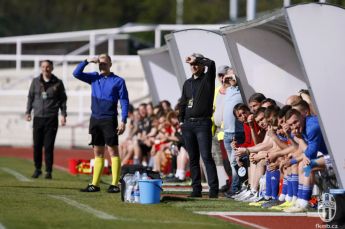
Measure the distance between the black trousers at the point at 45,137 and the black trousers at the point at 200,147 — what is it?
4.36 metres

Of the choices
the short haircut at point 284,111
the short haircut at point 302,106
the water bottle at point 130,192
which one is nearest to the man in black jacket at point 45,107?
the water bottle at point 130,192

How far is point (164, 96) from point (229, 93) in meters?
7.75

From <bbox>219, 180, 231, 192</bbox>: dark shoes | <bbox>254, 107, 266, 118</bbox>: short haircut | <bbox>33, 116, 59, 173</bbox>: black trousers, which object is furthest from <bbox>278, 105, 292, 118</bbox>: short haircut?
<bbox>33, 116, 59, 173</bbox>: black trousers

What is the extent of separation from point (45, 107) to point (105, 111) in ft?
12.0

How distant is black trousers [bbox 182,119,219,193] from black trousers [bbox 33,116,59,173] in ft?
14.3

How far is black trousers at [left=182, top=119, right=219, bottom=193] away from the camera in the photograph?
47.9 feet

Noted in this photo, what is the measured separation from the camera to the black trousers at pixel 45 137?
1861 cm

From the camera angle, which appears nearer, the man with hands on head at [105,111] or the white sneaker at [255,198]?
the white sneaker at [255,198]

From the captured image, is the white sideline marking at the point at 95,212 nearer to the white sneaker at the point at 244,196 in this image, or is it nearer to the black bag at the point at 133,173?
the black bag at the point at 133,173

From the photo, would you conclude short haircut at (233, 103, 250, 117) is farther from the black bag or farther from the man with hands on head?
the black bag

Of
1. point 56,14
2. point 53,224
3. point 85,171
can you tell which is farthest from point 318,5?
point 56,14

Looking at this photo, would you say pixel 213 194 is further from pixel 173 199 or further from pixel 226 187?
pixel 226 187

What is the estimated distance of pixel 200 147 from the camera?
14719mm

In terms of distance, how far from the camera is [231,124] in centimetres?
1566
